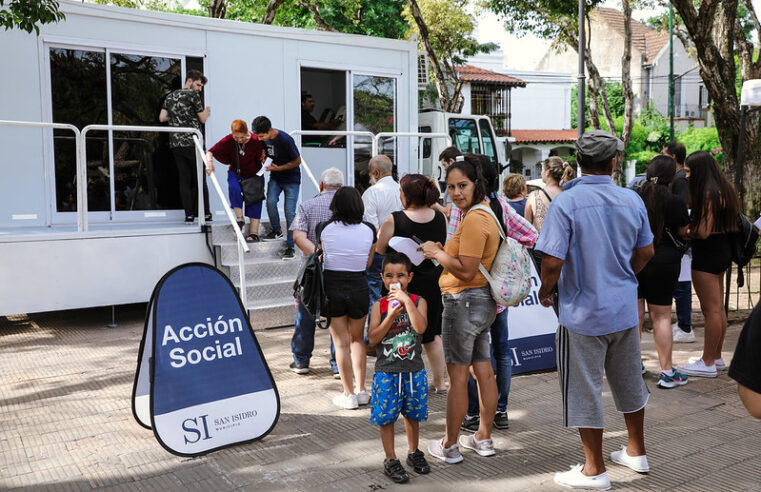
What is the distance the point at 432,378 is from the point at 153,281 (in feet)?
12.5

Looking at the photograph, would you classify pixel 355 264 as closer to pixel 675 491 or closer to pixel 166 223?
pixel 675 491

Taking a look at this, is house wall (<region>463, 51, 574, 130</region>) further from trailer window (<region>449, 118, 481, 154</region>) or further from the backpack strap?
the backpack strap

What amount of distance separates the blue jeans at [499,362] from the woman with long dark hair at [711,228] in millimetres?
2074

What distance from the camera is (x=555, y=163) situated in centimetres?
657

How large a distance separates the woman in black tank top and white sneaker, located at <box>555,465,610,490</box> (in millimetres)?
1519

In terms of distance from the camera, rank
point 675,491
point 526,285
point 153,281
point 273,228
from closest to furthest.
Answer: point 675,491
point 526,285
point 153,281
point 273,228

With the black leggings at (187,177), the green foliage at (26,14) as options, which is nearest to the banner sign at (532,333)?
the black leggings at (187,177)

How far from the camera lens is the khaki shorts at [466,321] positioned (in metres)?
4.09

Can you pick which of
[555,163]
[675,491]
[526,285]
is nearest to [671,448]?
[675,491]

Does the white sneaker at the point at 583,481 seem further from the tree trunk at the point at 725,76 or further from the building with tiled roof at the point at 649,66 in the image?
the building with tiled roof at the point at 649,66

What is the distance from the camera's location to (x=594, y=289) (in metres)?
3.75

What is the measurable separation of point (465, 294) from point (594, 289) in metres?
0.74

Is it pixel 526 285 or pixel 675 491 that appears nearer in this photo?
pixel 675 491

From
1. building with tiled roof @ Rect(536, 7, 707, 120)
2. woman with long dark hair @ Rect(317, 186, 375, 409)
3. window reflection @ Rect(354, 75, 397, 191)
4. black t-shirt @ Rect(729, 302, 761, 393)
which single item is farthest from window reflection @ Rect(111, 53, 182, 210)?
building with tiled roof @ Rect(536, 7, 707, 120)
